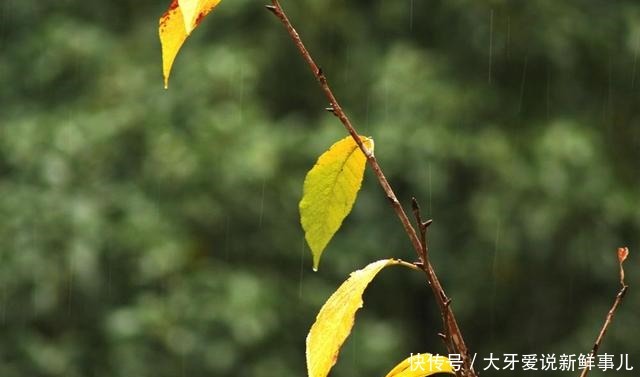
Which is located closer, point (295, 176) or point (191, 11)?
point (191, 11)

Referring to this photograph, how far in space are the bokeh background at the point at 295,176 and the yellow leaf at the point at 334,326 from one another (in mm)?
2267

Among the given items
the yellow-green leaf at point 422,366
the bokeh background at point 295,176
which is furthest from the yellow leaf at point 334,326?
the bokeh background at point 295,176

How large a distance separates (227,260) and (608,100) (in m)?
1.22

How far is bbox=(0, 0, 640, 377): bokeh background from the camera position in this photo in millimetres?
2748

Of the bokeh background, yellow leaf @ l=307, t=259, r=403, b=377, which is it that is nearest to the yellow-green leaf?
yellow leaf @ l=307, t=259, r=403, b=377

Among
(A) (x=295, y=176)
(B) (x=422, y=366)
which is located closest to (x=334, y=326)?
(B) (x=422, y=366)

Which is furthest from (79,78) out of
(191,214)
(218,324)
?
(218,324)

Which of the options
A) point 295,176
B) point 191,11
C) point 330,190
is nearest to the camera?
point 191,11

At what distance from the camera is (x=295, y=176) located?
298cm

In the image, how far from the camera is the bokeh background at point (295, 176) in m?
2.75

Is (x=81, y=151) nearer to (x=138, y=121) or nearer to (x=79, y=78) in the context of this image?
(x=138, y=121)

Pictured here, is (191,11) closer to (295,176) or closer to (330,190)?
(330,190)

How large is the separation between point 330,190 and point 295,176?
250 cm

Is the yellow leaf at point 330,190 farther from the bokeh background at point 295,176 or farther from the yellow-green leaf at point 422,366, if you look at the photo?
the bokeh background at point 295,176
